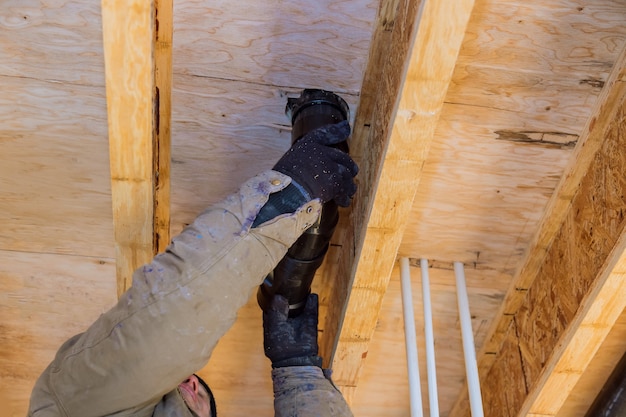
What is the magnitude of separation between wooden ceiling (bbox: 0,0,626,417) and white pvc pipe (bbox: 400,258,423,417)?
2.5 inches

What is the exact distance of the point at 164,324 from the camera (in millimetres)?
1167

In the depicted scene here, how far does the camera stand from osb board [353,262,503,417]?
2.01m

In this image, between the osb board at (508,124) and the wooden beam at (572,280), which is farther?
the wooden beam at (572,280)

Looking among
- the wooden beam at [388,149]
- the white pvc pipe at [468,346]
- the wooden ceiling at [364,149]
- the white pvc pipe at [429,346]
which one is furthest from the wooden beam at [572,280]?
the wooden beam at [388,149]

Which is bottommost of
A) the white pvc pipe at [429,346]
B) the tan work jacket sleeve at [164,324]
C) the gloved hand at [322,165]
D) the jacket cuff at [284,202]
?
the white pvc pipe at [429,346]

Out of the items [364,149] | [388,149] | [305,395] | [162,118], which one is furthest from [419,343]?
[162,118]

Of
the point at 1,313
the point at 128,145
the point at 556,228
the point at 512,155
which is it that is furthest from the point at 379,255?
the point at 1,313

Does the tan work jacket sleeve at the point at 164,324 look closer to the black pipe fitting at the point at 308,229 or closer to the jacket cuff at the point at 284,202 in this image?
the jacket cuff at the point at 284,202

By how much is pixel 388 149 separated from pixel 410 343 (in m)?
0.71

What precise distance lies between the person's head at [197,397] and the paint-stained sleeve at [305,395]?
0.56 feet

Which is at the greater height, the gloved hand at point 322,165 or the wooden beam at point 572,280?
the gloved hand at point 322,165

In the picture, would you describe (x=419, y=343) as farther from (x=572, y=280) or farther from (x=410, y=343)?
(x=572, y=280)

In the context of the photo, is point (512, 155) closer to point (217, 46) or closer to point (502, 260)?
point (502, 260)

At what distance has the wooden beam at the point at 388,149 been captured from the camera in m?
1.22
